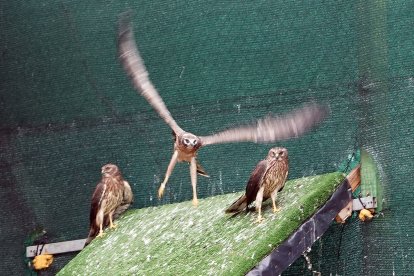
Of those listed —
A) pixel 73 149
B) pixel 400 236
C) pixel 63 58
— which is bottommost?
pixel 400 236

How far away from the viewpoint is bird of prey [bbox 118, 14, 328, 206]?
6246 mm

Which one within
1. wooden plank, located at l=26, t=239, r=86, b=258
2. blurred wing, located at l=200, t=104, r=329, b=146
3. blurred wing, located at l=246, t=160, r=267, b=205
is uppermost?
blurred wing, located at l=200, t=104, r=329, b=146

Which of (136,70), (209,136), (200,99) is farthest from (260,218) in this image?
(200,99)

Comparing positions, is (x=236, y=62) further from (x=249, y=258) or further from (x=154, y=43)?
(x=249, y=258)

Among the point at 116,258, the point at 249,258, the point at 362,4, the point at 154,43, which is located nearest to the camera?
the point at 249,258

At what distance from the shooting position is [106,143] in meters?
7.95

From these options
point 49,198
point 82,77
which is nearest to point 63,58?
point 82,77

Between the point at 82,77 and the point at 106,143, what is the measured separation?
A: 1.49 ft

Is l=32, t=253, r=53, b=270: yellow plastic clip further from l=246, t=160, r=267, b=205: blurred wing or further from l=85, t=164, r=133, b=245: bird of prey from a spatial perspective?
l=246, t=160, r=267, b=205: blurred wing

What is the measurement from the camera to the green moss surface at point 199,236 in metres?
5.96

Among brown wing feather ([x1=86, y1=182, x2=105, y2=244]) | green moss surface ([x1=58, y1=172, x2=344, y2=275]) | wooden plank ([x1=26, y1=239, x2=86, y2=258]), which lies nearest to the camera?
green moss surface ([x1=58, y1=172, x2=344, y2=275])

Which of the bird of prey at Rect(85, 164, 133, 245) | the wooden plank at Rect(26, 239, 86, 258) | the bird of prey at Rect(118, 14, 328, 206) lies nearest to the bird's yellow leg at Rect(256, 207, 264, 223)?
the bird of prey at Rect(118, 14, 328, 206)

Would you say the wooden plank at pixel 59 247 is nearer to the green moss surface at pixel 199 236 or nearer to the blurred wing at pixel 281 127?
the green moss surface at pixel 199 236

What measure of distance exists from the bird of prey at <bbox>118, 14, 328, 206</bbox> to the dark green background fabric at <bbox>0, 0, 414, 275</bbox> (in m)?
0.67
